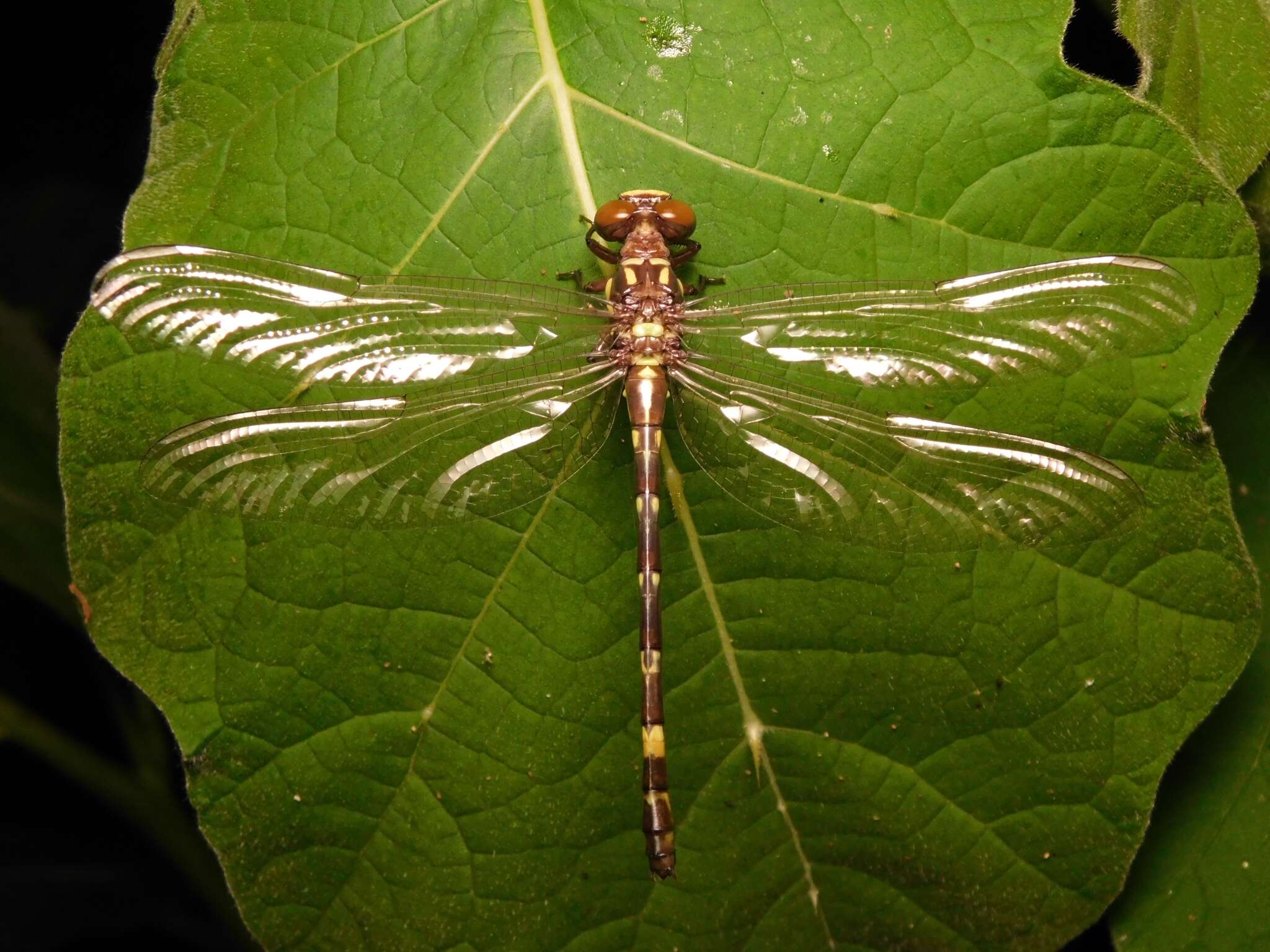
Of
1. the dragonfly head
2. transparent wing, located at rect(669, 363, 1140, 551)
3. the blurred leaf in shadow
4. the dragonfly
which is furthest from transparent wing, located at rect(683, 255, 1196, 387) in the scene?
the blurred leaf in shadow

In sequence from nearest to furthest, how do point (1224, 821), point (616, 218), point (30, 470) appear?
point (616, 218) < point (1224, 821) < point (30, 470)

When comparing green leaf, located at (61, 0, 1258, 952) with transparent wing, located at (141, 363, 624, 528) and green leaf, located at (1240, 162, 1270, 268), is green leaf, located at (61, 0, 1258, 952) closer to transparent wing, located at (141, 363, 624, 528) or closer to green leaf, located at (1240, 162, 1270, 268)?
transparent wing, located at (141, 363, 624, 528)

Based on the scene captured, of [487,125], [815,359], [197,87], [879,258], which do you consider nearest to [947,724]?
[815,359]

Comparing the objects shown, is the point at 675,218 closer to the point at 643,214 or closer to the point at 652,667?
the point at 643,214

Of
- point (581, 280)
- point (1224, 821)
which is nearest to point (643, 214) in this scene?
point (581, 280)

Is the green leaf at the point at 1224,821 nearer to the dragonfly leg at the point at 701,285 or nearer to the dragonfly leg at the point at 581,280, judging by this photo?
the dragonfly leg at the point at 701,285

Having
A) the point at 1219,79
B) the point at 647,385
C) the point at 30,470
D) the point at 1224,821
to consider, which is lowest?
the point at 1224,821
